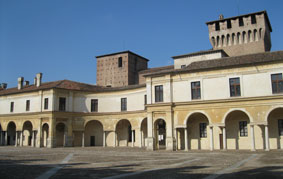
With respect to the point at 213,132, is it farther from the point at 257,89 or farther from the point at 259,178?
the point at 259,178

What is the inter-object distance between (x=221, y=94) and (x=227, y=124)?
133 inches

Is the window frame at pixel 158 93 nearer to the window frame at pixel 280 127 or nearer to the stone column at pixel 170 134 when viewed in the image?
the stone column at pixel 170 134

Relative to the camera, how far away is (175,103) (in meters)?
28.2

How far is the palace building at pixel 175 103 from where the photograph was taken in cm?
2567

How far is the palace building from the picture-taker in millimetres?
25672

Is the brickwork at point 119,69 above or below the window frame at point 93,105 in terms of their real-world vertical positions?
above

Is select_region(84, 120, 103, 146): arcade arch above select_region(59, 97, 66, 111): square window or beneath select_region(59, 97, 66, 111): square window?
beneath

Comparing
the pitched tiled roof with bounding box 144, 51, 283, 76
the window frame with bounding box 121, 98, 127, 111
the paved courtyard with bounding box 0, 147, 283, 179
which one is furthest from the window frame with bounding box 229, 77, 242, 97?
the window frame with bounding box 121, 98, 127, 111

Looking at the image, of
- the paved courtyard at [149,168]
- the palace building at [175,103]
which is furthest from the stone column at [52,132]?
the paved courtyard at [149,168]

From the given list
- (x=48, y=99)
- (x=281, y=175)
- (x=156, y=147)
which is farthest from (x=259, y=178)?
(x=48, y=99)

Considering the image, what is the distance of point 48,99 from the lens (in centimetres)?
3719

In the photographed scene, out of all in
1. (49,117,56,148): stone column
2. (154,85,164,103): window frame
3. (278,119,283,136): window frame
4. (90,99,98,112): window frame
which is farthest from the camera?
(90,99,98,112): window frame

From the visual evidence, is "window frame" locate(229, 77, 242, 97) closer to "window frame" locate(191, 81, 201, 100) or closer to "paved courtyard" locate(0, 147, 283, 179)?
"window frame" locate(191, 81, 201, 100)

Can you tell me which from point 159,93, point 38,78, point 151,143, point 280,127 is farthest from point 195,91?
point 38,78
